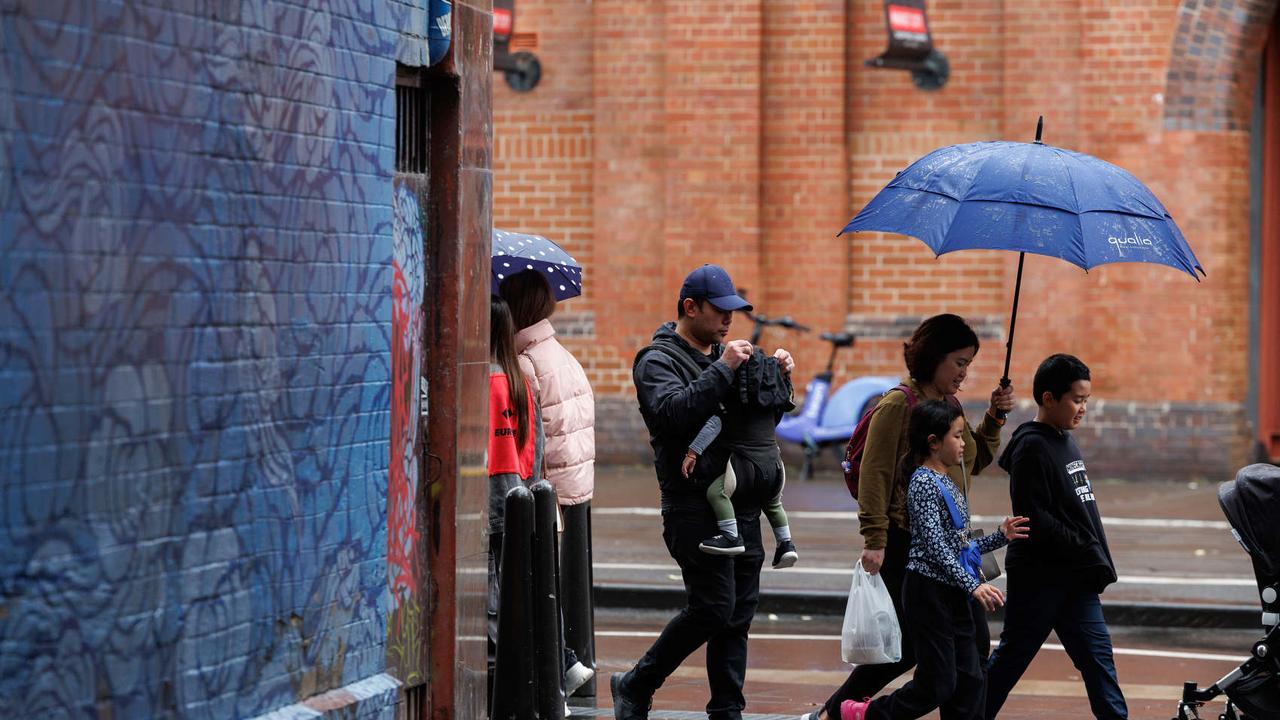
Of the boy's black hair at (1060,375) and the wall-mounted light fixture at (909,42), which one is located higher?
the wall-mounted light fixture at (909,42)

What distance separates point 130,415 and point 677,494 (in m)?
2.85

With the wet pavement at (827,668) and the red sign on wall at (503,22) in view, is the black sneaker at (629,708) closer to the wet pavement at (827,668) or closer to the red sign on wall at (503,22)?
the wet pavement at (827,668)

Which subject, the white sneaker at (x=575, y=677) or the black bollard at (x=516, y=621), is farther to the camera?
the white sneaker at (x=575, y=677)

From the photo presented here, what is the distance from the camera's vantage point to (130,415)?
15.7 ft

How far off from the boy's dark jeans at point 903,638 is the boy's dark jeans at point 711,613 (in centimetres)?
41

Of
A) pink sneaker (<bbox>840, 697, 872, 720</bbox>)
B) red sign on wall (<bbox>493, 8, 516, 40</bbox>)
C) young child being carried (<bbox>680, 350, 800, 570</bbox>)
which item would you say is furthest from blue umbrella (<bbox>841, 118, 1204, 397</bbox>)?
red sign on wall (<bbox>493, 8, 516, 40</bbox>)

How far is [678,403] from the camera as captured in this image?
700 cm

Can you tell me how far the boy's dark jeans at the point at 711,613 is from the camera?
7.11 meters

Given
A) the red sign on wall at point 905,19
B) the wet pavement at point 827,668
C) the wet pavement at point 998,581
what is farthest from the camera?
the red sign on wall at point 905,19

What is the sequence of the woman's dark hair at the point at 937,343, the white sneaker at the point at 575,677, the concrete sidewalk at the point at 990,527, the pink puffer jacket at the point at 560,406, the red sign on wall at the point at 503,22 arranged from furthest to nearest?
the red sign on wall at the point at 503,22, the concrete sidewalk at the point at 990,527, the pink puffer jacket at the point at 560,406, the white sneaker at the point at 575,677, the woman's dark hair at the point at 937,343

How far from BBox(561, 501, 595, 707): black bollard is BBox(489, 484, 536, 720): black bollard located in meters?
1.47

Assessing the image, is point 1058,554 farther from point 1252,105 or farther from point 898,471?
point 1252,105

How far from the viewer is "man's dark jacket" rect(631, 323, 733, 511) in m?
6.97

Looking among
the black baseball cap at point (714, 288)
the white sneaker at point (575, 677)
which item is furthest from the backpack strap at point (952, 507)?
the white sneaker at point (575, 677)
